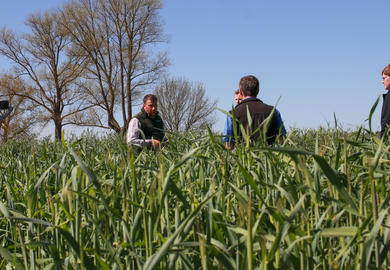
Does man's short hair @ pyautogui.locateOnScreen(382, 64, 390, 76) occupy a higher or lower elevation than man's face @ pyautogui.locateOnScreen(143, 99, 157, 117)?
higher

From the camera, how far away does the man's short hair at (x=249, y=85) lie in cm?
439

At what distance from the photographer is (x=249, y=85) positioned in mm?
4391

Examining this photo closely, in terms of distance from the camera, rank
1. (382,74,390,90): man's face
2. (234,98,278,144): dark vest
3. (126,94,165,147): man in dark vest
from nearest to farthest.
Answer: (234,98,278,144): dark vest → (382,74,390,90): man's face → (126,94,165,147): man in dark vest

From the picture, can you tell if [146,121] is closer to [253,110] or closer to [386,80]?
[253,110]

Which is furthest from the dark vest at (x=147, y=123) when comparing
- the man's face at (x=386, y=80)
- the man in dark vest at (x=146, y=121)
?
A: the man's face at (x=386, y=80)

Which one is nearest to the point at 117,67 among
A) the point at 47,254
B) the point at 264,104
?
the point at 264,104

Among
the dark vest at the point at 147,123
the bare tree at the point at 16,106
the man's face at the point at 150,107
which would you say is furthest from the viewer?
the bare tree at the point at 16,106

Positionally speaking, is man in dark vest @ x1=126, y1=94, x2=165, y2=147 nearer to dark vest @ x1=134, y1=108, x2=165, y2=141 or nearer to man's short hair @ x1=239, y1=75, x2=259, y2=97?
dark vest @ x1=134, y1=108, x2=165, y2=141

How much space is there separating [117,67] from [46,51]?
6138mm

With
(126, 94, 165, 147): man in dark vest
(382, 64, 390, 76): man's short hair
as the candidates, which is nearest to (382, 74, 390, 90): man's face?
(382, 64, 390, 76): man's short hair

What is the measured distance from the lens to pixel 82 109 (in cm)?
3591

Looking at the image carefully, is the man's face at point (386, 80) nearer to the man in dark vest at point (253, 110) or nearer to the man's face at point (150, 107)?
the man in dark vest at point (253, 110)

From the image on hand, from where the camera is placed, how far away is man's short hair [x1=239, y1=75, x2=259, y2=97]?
4.39 metres

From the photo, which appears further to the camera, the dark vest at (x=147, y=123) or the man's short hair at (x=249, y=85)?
the dark vest at (x=147, y=123)
